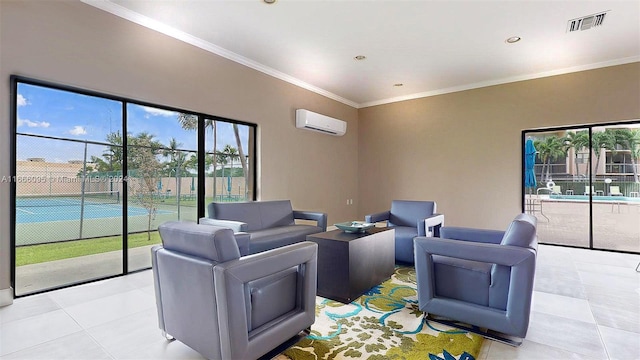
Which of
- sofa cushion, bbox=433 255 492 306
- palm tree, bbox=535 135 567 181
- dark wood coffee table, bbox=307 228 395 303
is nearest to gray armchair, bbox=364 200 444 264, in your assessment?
dark wood coffee table, bbox=307 228 395 303

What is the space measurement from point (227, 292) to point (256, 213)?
9.00 ft

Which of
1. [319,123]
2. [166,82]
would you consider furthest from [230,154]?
[319,123]

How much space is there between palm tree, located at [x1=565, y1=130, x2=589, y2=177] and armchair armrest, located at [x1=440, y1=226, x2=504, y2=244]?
3.62 metres

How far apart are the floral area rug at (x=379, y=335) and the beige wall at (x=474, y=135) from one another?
3888 millimetres

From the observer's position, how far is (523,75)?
5418 mm

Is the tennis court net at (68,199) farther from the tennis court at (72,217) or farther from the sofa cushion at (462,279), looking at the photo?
the sofa cushion at (462,279)

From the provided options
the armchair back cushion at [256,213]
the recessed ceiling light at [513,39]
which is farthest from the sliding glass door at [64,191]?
the recessed ceiling light at [513,39]

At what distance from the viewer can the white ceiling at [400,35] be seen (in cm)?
333

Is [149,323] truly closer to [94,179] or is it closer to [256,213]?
[94,179]

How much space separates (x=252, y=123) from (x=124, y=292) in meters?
2.99

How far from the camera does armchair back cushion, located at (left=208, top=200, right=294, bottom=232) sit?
3.93 m

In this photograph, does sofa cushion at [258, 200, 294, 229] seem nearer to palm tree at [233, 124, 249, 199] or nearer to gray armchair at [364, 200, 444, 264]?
palm tree at [233, 124, 249, 199]

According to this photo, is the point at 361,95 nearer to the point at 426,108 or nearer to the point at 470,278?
the point at 426,108

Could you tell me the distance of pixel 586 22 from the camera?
11.9ft
